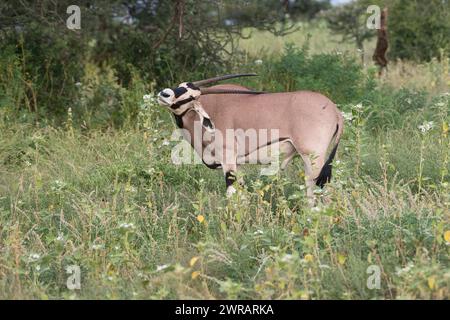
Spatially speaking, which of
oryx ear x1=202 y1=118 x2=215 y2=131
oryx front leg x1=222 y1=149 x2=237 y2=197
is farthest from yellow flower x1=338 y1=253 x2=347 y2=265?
oryx ear x1=202 y1=118 x2=215 y2=131

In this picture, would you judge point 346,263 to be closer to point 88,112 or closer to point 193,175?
point 193,175

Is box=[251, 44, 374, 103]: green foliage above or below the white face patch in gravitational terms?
below

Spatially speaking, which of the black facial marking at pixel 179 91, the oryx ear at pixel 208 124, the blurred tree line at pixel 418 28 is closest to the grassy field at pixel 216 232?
the oryx ear at pixel 208 124

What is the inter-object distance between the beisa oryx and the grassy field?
0.75 feet

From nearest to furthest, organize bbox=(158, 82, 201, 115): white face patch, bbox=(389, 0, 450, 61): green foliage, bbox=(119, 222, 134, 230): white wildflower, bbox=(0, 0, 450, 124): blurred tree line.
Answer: bbox=(119, 222, 134, 230): white wildflower, bbox=(158, 82, 201, 115): white face patch, bbox=(0, 0, 450, 124): blurred tree line, bbox=(389, 0, 450, 61): green foliage

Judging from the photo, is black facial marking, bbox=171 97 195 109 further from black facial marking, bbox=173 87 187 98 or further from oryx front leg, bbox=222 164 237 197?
oryx front leg, bbox=222 164 237 197

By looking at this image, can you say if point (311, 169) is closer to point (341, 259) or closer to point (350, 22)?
point (341, 259)

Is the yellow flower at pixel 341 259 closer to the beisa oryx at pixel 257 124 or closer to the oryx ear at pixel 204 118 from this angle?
the beisa oryx at pixel 257 124

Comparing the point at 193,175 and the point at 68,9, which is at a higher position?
the point at 68,9

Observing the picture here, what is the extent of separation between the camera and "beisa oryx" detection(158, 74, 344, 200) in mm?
6395

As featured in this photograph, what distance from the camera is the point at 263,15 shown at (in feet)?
34.3

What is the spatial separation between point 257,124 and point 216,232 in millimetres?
999
